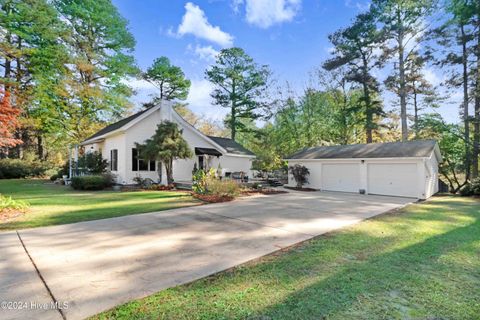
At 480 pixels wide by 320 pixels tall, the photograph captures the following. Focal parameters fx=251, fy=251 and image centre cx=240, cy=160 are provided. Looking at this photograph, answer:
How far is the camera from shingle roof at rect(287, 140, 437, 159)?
1401cm

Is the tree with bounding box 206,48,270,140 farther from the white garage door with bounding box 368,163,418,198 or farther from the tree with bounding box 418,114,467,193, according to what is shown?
the tree with bounding box 418,114,467,193

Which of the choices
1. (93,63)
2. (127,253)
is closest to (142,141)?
(127,253)

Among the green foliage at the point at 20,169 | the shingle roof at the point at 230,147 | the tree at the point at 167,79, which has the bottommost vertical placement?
the green foliage at the point at 20,169

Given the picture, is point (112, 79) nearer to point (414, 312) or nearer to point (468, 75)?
point (414, 312)

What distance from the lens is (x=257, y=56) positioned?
28.3m

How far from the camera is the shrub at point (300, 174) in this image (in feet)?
58.6

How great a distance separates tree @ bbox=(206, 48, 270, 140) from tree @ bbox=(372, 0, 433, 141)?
11.9 metres

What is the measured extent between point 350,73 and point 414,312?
25.5m

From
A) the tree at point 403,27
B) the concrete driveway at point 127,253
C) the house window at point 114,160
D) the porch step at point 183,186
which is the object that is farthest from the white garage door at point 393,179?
the house window at point 114,160

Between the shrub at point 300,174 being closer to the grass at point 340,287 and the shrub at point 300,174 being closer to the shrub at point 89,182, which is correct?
the shrub at point 89,182

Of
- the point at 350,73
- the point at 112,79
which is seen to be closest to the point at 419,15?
the point at 350,73

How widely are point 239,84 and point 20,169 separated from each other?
22690mm

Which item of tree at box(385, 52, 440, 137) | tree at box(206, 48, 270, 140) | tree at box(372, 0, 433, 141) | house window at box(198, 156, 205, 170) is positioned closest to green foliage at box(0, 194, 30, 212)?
house window at box(198, 156, 205, 170)

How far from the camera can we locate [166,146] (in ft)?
47.0
